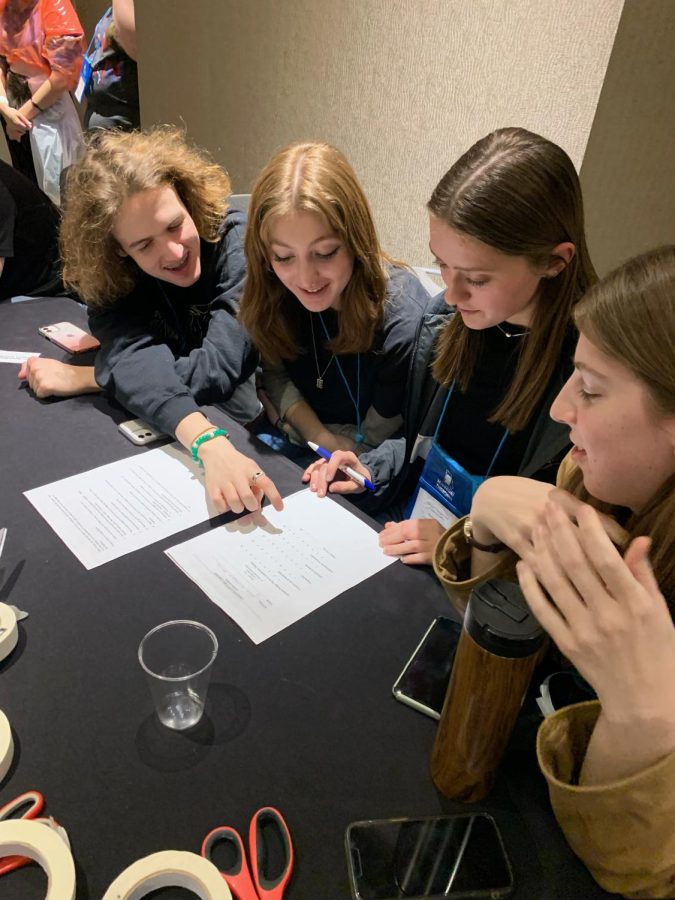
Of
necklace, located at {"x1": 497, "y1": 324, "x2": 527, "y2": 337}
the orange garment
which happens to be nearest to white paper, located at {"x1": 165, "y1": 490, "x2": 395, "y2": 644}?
necklace, located at {"x1": 497, "y1": 324, "x2": 527, "y2": 337}

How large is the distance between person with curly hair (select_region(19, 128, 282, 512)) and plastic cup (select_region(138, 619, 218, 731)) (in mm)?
473

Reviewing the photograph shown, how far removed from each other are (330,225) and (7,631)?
94 centimetres

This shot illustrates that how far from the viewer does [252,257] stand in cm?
132

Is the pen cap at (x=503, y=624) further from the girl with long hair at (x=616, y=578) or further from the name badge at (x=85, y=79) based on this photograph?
the name badge at (x=85, y=79)

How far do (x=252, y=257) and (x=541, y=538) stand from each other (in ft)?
3.24

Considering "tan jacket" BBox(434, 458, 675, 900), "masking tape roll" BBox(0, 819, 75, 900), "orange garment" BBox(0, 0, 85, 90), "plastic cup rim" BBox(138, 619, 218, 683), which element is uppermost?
"orange garment" BBox(0, 0, 85, 90)

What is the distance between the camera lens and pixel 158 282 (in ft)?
5.15

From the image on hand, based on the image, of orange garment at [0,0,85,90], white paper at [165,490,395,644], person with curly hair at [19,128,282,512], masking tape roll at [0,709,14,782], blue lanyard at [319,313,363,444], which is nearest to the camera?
masking tape roll at [0,709,14,782]

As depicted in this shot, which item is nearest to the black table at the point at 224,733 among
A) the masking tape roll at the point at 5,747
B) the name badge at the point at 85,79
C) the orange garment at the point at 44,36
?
the masking tape roll at the point at 5,747

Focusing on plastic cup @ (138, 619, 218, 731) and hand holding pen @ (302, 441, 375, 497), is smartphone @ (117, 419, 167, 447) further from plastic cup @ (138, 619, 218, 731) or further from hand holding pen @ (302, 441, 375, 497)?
plastic cup @ (138, 619, 218, 731)

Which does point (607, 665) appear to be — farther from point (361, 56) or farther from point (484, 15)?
point (361, 56)

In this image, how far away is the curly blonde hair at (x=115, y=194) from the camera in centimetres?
133

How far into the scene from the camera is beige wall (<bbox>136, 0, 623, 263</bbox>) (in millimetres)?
1519

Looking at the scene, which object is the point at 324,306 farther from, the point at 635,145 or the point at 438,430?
the point at 635,145
